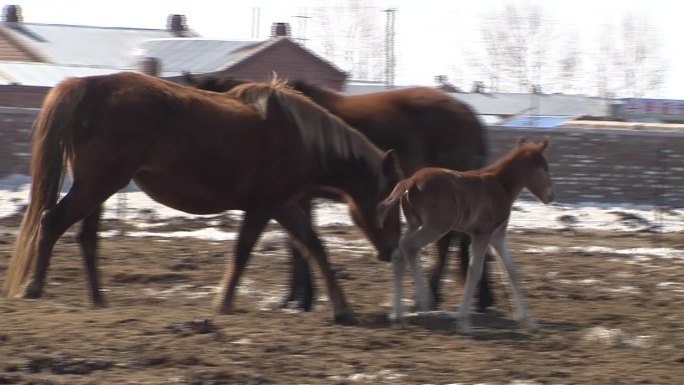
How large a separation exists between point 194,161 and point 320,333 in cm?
165

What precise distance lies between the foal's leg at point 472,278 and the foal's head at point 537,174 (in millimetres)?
733

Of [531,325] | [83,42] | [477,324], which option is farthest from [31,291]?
[83,42]

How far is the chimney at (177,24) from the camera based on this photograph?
2081 inches

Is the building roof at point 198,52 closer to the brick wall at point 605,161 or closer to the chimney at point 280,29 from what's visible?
the chimney at point 280,29

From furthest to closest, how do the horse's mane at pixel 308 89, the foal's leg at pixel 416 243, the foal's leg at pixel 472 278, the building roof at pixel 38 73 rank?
the building roof at pixel 38 73 < the horse's mane at pixel 308 89 < the foal's leg at pixel 416 243 < the foal's leg at pixel 472 278

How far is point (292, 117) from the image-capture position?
28.8 feet

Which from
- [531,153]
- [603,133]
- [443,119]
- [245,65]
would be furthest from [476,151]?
[245,65]

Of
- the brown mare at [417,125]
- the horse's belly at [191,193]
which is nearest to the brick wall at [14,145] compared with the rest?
the brown mare at [417,125]

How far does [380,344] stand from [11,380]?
7.83 feet

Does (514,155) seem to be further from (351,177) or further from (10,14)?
(10,14)

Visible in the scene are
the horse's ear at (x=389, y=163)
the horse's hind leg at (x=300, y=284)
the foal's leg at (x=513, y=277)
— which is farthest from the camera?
the horse's hind leg at (x=300, y=284)

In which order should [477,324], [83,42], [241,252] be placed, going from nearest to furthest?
[241,252]
[477,324]
[83,42]

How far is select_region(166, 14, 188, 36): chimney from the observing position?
5286 centimetres

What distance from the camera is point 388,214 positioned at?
29.6ft
